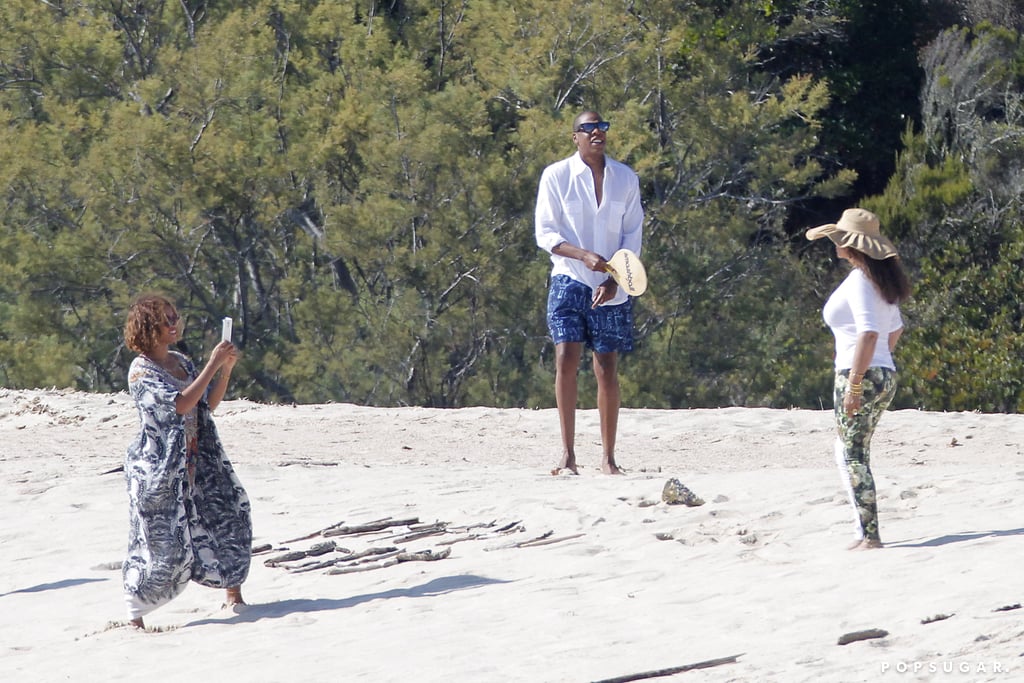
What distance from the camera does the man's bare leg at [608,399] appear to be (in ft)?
26.8

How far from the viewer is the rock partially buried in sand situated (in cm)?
714

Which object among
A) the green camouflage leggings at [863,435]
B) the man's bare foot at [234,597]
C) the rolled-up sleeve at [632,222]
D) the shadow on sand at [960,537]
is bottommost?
the man's bare foot at [234,597]

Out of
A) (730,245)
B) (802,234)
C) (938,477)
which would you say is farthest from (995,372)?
(938,477)

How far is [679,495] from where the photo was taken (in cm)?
717

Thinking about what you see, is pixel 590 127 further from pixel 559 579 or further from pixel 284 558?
pixel 559 579

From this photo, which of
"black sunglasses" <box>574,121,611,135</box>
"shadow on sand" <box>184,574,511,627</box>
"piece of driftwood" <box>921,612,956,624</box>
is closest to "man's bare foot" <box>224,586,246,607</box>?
"shadow on sand" <box>184,574,511,627</box>

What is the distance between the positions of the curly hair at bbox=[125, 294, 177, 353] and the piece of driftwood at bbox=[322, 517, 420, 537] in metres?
1.88

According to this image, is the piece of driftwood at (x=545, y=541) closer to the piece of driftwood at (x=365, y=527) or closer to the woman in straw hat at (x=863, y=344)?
the piece of driftwood at (x=365, y=527)

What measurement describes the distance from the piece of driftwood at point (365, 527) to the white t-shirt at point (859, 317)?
2.47 m

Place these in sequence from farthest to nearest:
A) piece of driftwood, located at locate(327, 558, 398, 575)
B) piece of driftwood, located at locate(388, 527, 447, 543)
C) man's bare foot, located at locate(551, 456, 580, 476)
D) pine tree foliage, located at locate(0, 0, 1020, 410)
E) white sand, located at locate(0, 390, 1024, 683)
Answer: pine tree foliage, located at locate(0, 0, 1020, 410)
man's bare foot, located at locate(551, 456, 580, 476)
piece of driftwood, located at locate(388, 527, 447, 543)
piece of driftwood, located at locate(327, 558, 398, 575)
white sand, located at locate(0, 390, 1024, 683)

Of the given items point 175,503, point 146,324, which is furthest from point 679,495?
point 146,324

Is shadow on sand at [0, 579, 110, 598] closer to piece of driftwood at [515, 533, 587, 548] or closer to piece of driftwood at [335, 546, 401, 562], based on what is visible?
piece of driftwood at [335, 546, 401, 562]

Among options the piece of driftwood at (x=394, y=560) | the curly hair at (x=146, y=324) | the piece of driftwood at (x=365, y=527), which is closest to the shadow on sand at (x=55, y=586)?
the piece of driftwood at (x=365, y=527)

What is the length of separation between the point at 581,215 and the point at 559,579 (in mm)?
Answer: 2488
